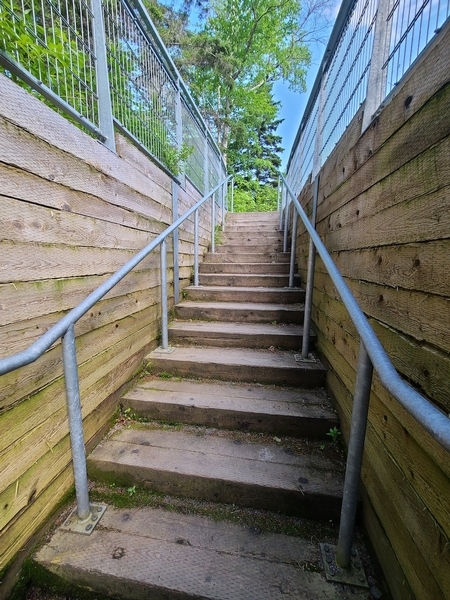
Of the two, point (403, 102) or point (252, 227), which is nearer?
point (403, 102)

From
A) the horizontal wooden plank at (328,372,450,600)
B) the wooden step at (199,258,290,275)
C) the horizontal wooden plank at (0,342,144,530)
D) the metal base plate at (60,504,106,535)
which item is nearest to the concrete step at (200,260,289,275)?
the wooden step at (199,258,290,275)

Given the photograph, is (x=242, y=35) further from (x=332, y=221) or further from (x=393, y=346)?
(x=393, y=346)

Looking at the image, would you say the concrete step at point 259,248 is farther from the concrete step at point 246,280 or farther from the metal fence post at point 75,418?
the metal fence post at point 75,418

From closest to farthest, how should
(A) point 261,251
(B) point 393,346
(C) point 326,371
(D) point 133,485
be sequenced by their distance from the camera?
(B) point 393,346
(D) point 133,485
(C) point 326,371
(A) point 261,251

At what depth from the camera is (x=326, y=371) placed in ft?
5.48

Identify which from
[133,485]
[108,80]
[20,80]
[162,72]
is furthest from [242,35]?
[133,485]

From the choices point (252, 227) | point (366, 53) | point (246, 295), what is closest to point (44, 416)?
point (246, 295)

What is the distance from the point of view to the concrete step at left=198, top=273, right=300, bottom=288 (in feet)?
9.25

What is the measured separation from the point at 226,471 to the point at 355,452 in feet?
2.16

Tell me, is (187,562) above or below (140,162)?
below

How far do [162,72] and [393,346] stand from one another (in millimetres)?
2836

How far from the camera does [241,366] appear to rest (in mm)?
1781

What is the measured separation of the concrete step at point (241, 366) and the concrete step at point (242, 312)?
1.23 ft

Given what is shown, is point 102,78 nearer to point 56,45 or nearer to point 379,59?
point 56,45
